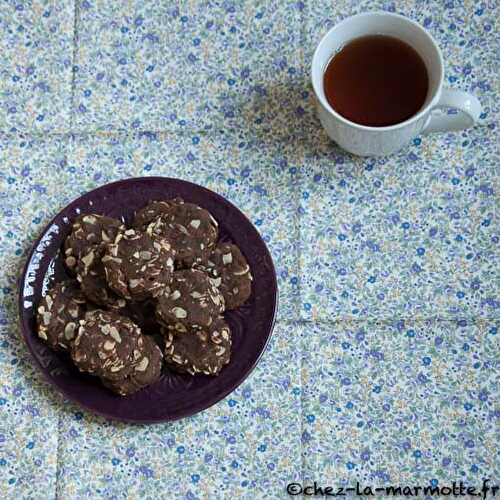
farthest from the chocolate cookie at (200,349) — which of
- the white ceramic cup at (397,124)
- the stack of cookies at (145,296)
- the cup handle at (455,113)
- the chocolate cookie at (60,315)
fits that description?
the cup handle at (455,113)

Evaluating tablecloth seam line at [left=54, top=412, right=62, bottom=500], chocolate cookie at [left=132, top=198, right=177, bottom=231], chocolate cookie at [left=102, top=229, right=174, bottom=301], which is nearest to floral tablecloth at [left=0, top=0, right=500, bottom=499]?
tablecloth seam line at [left=54, top=412, right=62, bottom=500]

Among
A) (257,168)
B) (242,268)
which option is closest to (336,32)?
(257,168)

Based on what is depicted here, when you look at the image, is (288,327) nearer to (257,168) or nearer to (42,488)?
(257,168)

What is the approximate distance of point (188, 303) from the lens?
111 cm

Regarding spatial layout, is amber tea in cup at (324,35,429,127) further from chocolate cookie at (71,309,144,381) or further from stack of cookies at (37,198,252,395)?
chocolate cookie at (71,309,144,381)

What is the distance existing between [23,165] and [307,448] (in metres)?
0.64

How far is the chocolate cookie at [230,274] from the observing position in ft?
3.85

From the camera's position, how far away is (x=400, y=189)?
4.22ft

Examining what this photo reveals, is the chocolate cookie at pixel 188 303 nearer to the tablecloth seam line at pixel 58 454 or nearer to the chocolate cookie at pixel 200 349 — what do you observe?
the chocolate cookie at pixel 200 349

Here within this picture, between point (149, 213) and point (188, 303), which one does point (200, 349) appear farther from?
point (149, 213)

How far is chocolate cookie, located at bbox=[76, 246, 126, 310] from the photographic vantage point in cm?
115

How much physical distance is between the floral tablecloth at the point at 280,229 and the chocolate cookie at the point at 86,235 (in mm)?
118

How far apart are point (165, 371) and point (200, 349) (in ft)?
0.23

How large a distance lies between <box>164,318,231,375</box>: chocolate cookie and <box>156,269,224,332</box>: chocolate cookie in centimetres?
2
